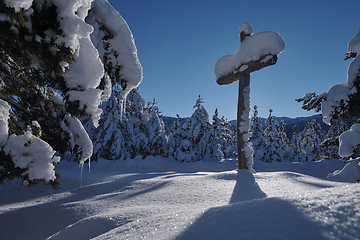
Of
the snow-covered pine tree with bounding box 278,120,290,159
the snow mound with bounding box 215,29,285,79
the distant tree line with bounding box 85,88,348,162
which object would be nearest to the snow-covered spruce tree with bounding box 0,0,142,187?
the snow mound with bounding box 215,29,285,79

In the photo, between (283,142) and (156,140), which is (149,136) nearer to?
(156,140)

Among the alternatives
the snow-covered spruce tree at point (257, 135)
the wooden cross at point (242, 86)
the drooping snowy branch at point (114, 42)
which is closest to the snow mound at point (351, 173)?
the wooden cross at point (242, 86)

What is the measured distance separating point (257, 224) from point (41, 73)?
294 cm

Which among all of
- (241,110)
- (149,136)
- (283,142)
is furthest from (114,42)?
(283,142)

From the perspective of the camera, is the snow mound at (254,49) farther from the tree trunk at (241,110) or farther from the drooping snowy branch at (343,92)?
the drooping snowy branch at (343,92)

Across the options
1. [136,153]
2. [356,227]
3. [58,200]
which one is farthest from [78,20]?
[136,153]

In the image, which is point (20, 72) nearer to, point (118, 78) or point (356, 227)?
point (118, 78)

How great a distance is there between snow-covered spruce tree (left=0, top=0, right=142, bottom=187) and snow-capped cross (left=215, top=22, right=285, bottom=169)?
4163 mm

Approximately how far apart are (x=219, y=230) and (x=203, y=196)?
2318 millimetres

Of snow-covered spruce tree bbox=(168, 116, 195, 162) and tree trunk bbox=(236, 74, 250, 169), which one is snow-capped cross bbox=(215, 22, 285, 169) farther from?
snow-covered spruce tree bbox=(168, 116, 195, 162)

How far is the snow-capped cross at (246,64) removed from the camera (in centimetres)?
466

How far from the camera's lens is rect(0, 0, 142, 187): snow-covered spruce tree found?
6.20ft

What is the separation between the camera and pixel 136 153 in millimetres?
17609

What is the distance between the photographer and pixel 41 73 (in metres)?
2.40
